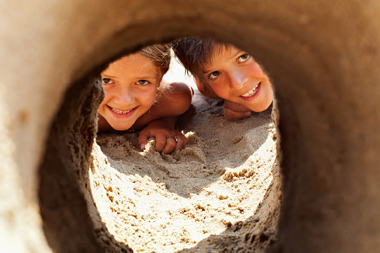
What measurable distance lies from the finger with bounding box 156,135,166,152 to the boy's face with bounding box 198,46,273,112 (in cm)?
53

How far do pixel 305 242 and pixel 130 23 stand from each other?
712 mm

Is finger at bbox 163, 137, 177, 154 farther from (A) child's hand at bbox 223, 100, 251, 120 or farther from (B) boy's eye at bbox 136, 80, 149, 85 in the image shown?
(A) child's hand at bbox 223, 100, 251, 120

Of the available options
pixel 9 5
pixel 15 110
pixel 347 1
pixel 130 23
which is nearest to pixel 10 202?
pixel 15 110

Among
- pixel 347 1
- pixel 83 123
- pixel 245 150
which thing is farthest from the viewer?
pixel 245 150

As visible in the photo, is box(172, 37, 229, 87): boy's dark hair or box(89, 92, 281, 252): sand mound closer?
box(89, 92, 281, 252): sand mound

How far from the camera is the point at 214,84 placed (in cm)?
254

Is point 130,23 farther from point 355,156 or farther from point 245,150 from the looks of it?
point 245,150

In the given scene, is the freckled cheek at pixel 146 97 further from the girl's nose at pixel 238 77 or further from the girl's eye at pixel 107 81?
the girl's nose at pixel 238 77

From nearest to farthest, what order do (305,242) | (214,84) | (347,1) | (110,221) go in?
(347,1) < (305,242) < (110,221) < (214,84)

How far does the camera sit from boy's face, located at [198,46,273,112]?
7.65 feet

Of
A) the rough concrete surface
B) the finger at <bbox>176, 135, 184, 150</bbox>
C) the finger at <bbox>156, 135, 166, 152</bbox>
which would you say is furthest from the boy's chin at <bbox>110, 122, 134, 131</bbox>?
the rough concrete surface

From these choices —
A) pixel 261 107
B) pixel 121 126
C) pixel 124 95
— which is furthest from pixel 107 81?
pixel 261 107

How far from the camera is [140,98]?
2.52 metres

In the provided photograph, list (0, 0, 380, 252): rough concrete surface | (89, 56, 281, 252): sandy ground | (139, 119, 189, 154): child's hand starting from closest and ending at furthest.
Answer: (0, 0, 380, 252): rough concrete surface, (89, 56, 281, 252): sandy ground, (139, 119, 189, 154): child's hand
